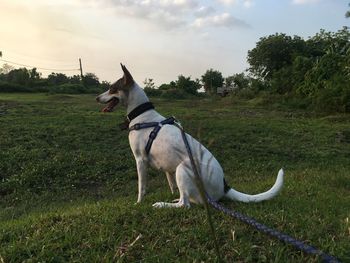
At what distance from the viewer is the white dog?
15.8ft

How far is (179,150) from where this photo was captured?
491cm

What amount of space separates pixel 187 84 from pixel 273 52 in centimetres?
844

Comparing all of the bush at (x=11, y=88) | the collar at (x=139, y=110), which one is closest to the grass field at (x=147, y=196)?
the collar at (x=139, y=110)

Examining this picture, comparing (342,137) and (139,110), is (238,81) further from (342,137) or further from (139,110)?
(139,110)

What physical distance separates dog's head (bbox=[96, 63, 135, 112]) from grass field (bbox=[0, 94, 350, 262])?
1.06 m

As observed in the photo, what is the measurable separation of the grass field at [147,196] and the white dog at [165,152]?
0.57 feet

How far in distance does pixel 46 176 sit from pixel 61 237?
505 cm

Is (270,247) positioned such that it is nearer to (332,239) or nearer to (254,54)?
(332,239)

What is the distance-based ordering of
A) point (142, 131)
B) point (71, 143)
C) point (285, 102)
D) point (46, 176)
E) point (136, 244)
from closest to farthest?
point (136, 244)
point (142, 131)
point (46, 176)
point (71, 143)
point (285, 102)

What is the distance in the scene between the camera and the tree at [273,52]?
40500mm

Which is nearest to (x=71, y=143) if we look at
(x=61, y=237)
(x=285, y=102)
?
(x=61, y=237)

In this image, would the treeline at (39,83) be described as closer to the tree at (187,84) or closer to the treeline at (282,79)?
the treeline at (282,79)

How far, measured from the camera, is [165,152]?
5.01m

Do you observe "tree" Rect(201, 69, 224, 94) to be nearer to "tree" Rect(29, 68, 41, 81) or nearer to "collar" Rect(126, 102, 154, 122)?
"tree" Rect(29, 68, 41, 81)
